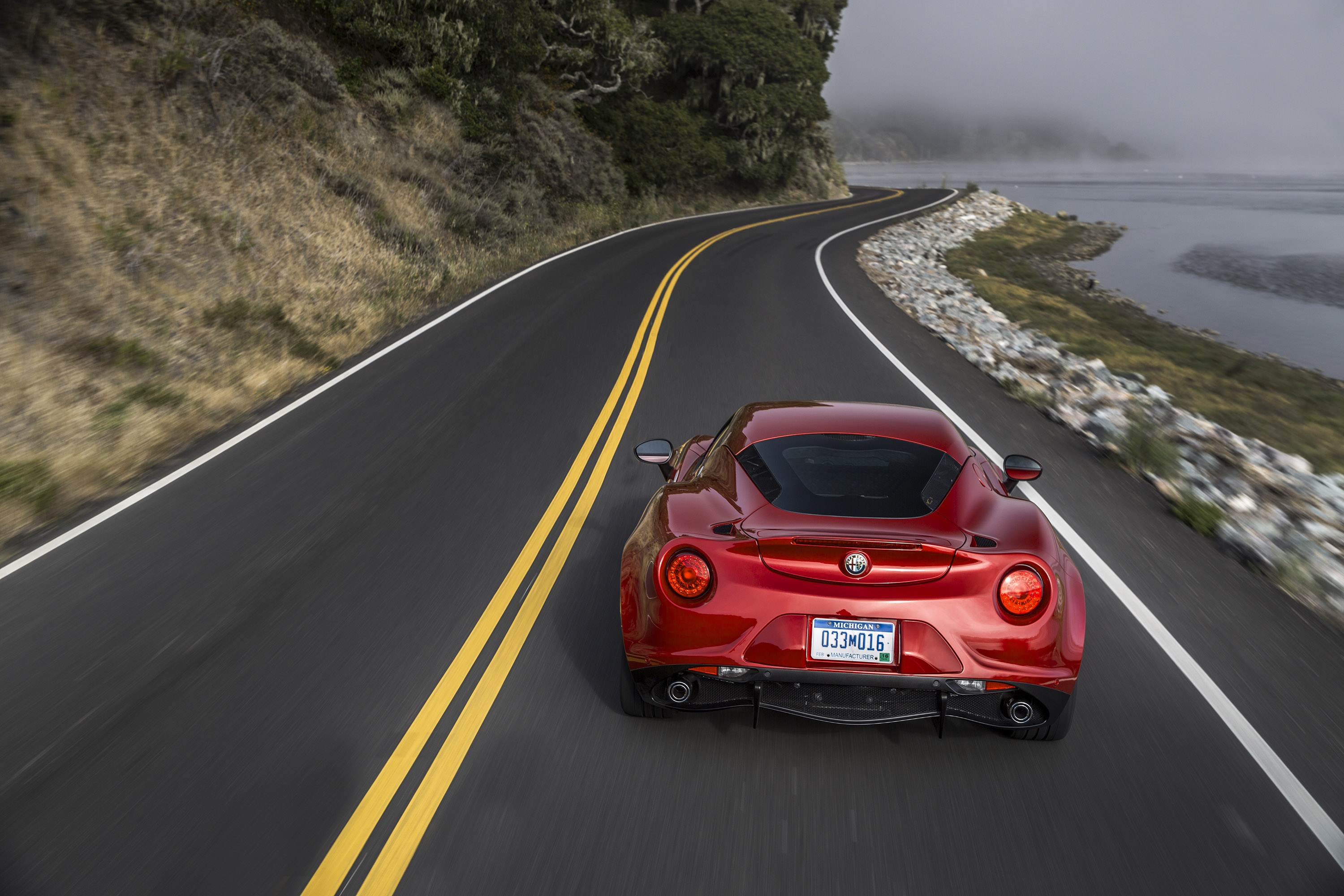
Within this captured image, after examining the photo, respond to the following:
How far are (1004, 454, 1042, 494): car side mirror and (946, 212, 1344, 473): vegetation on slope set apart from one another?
714cm

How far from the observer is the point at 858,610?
327 cm

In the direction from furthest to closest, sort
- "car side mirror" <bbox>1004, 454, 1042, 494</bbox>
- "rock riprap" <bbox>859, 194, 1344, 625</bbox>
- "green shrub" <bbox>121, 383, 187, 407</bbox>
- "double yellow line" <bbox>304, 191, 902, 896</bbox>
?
1. "green shrub" <bbox>121, 383, 187, 407</bbox>
2. "rock riprap" <bbox>859, 194, 1344, 625</bbox>
3. "car side mirror" <bbox>1004, 454, 1042, 494</bbox>
4. "double yellow line" <bbox>304, 191, 902, 896</bbox>

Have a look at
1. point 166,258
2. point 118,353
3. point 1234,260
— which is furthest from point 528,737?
point 1234,260

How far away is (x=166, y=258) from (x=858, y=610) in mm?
12022

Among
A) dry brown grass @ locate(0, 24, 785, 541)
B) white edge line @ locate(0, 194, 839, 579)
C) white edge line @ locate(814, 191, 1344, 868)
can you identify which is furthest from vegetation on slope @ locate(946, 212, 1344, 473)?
dry brown grass @ locate(0, 24, 785, 541)

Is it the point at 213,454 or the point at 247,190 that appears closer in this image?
the point at 213,454

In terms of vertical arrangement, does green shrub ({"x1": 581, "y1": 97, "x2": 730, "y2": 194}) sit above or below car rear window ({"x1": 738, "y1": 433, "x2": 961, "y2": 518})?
below

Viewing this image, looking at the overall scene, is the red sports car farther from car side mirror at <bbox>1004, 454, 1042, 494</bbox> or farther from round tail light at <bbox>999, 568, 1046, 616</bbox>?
car side mirror at <bbox>1004, 454, 1042, 494</bbox>

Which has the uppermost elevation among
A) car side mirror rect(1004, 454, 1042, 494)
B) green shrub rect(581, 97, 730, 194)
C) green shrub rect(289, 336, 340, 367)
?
car side mirror rect(1004, 454, 1042, 494)

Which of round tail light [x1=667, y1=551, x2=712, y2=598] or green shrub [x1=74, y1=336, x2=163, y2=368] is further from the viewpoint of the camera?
green shrub [x1=74, y1=336, x2=163, y2=368]

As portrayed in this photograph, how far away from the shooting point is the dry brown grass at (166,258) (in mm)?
8234

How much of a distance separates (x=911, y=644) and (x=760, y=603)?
56 cm

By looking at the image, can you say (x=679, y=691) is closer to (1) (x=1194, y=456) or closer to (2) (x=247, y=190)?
(1) (x=1194, y=456)

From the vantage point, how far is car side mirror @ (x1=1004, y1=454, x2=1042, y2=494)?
14.7ft
